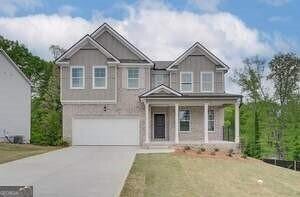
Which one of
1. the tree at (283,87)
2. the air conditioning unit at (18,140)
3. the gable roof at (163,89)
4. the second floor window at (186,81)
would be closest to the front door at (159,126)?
the second floor window at (186,81)

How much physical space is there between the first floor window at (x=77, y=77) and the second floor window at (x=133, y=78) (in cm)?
340

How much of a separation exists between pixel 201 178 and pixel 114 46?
21.4 m

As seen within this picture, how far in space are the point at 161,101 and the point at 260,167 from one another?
1123 centimetres

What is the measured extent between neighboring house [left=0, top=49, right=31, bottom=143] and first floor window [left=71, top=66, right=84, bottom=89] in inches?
266

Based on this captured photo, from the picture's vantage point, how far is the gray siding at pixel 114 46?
39.4 meters

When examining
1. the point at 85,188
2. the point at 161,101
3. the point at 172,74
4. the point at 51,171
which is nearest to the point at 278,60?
the point at 172,74

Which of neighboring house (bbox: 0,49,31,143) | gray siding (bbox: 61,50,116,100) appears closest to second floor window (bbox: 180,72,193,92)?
gray siding (bbox: 61,50,116,100)

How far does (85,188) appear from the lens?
→ 14.6m

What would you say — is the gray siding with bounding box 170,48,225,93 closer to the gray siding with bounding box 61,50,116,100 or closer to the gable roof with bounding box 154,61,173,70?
the gable roof with bounding box 154,61,173,70

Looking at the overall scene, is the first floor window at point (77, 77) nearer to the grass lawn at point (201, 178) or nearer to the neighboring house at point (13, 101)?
the neighboring house at point (13, 101)

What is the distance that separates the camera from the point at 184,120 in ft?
131

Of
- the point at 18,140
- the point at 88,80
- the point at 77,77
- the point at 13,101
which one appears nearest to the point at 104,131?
the point at 88,80

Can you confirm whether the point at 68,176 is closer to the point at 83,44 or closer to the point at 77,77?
the point at 77,77

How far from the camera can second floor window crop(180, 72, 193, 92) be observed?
40.2m
